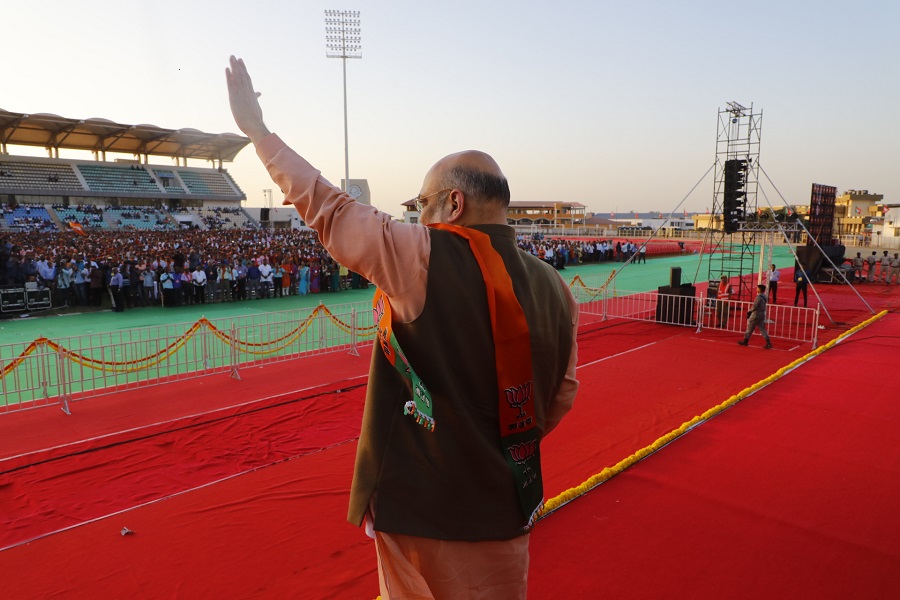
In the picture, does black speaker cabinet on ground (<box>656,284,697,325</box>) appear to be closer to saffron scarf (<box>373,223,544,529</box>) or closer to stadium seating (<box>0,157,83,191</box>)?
saffron scarf (<box>373,223,544,529</box>)

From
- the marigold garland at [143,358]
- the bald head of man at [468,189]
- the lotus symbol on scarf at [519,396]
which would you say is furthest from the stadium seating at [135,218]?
the lotus symbol on scarf at [519,396]

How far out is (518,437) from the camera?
4.73 feet

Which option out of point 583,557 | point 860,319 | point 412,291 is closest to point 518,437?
point 412,291

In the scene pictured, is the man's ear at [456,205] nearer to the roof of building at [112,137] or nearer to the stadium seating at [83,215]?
the stadium seating at [83,215]

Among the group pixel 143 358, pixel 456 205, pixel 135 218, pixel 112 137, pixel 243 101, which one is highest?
pixel 112 137

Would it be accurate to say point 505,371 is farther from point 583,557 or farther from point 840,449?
point 840,449

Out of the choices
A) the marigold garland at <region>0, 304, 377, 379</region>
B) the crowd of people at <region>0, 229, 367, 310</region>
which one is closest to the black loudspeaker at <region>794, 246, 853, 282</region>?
the crowd of people at <region>0, 229, 367, 310</region>

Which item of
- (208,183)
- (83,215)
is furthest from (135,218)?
(208,183)

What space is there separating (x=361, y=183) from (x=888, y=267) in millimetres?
21266

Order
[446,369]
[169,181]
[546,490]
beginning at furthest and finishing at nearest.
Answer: [169,181]
[546,490]
[446,369]

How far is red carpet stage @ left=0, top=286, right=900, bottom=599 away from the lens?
3465 millimetres

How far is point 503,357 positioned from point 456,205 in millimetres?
420

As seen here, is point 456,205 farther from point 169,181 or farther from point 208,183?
point 208,183

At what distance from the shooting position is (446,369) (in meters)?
1.31
